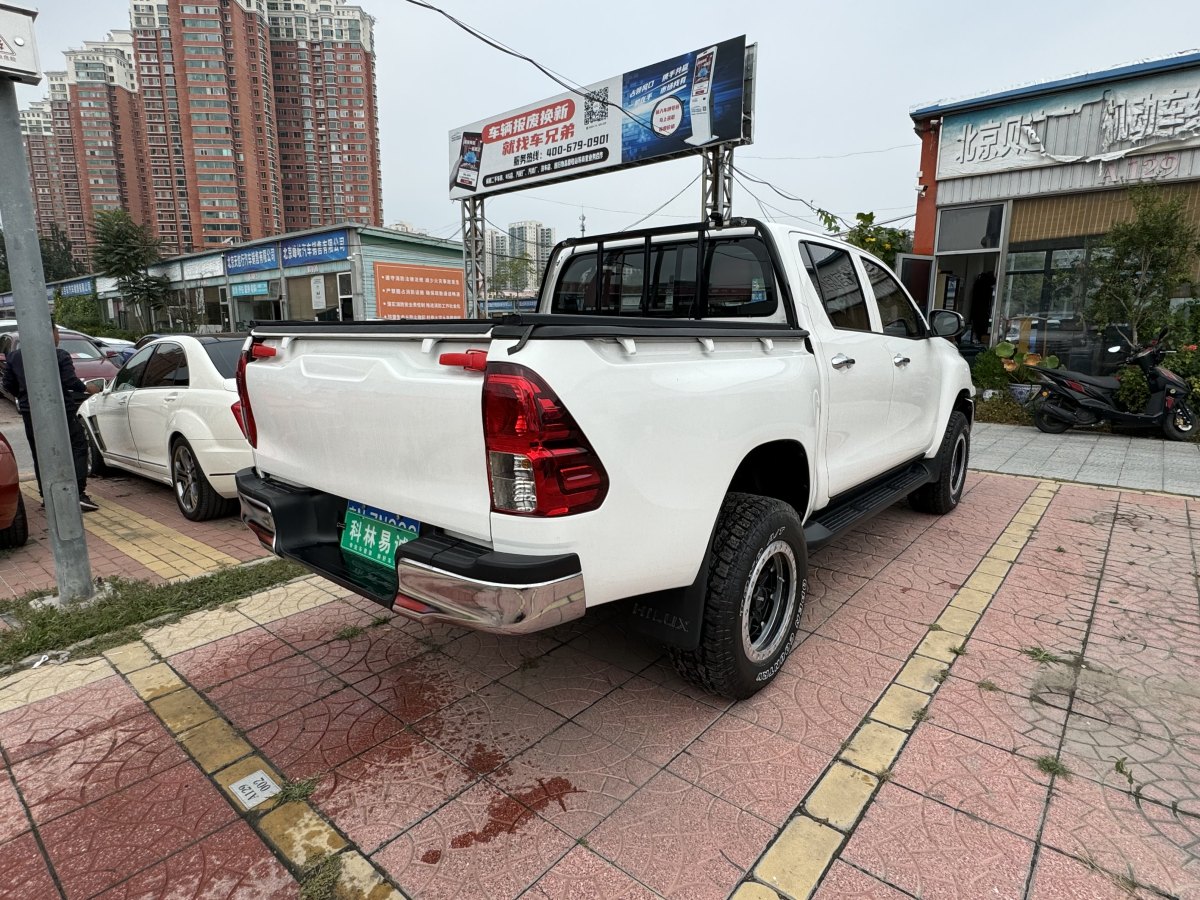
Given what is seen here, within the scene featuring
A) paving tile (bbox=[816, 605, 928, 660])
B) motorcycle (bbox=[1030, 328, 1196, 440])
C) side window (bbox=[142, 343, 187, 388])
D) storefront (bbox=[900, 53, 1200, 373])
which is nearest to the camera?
paving tile (bbox=[816, 605, 928, 660])

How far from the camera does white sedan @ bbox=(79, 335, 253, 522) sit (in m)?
5.03

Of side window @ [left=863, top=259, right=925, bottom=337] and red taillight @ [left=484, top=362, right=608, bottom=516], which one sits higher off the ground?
side window @ [left=863, top=259, right=925, bottom=337]

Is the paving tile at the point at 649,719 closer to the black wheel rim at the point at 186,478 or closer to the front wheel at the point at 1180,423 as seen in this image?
the black wheel rim at the point at 186,478

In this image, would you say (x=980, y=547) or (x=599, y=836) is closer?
(x=599, y=836)

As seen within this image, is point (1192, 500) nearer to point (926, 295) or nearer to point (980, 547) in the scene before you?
point (980, 547)

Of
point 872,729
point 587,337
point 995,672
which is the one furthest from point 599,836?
point 995,672

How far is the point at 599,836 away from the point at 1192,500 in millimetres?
6484

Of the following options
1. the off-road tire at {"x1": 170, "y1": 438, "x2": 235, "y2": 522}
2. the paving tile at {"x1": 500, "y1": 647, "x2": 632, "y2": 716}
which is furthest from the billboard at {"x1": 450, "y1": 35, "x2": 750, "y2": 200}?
the paving tile at {"x1": 500, "y1": 647, "x2": 632, "y2": 716}

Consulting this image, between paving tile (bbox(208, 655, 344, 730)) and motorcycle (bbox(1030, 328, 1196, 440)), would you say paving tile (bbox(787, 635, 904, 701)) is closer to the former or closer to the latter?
paving tile (bbox(208, 655, 344, 730))

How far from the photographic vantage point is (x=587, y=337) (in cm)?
200

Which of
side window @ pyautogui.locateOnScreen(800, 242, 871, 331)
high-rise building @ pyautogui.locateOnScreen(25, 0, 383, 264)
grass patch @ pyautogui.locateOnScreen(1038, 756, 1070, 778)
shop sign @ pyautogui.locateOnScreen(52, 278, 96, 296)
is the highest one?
high-rise building @ pyautogui.locateOnScreen(25, 0, 383, 264)

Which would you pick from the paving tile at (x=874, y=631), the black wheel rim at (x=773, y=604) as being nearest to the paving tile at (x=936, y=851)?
the black wheel rim at (x=773, y=604)

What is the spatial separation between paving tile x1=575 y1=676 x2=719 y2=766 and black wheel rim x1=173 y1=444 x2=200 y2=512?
4.13 m

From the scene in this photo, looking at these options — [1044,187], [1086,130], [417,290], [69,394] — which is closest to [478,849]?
[69,394]
